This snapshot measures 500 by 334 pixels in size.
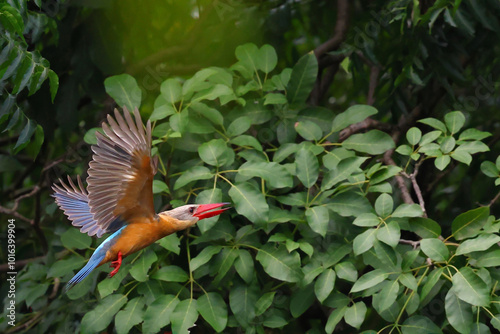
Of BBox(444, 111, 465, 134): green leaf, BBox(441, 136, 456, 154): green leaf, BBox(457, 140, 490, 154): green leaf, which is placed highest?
BBox(444, 111, 465, 134): green leaf

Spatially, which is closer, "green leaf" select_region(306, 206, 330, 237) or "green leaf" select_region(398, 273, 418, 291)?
"green leaf" select_region(398, 273, 418, 291)

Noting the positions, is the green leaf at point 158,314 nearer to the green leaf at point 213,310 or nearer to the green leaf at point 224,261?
the green leaf at point 213,310

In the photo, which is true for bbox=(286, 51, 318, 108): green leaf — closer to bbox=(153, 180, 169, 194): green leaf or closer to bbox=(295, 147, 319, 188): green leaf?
bbox=(295, 147, 319, 188): green leaf

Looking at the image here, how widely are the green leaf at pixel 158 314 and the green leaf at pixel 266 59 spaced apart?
1263 mm

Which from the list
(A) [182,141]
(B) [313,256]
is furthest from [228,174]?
(B) [313,256]

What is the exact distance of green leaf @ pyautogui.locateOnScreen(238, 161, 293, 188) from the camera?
294 centimetres

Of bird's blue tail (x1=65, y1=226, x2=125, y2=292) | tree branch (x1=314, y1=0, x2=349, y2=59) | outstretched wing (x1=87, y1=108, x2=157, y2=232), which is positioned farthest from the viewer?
tree branch (x1=314, y1=0, x2=349, y2=59)

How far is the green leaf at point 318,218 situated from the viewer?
284 centimetres

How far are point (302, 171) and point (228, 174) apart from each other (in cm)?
37

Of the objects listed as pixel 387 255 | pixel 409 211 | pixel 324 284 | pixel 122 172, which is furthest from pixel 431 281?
pixel 122 172

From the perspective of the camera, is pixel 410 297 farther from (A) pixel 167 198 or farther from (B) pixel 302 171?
(A) pixel 167 198

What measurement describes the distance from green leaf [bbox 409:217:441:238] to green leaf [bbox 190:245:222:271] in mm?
841

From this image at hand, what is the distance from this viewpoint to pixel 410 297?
9.13ft

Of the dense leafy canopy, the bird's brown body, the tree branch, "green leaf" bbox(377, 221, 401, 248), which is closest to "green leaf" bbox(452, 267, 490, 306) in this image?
the dense leafy canopy
